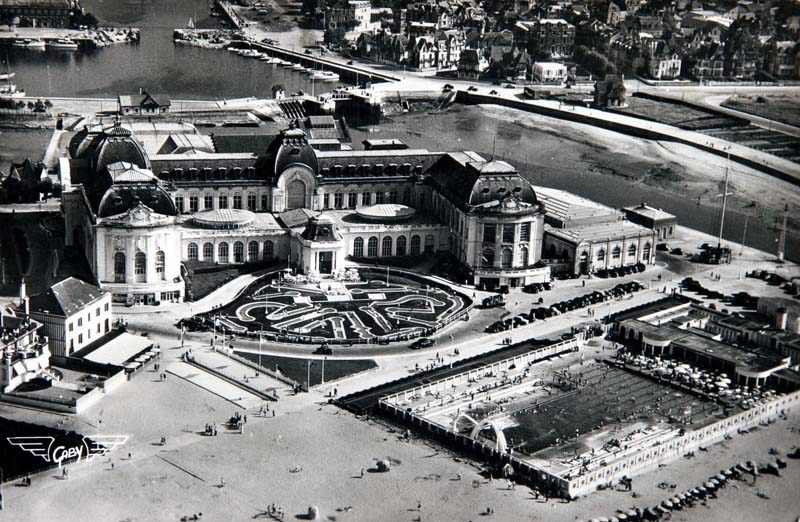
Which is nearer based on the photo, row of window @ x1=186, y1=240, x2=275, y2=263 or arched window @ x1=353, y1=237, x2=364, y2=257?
row of window @ x1=186, y1=240, x2=275, y2=263

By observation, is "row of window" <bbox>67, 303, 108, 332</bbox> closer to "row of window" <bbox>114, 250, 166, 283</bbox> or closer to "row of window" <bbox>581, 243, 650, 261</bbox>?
"row of window" <bbox>114, 250, 166, 283</bbox>

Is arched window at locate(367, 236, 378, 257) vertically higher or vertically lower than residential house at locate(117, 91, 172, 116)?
lower

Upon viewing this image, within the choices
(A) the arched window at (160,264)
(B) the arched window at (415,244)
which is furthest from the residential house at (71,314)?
(B) the arched window at (415,244)

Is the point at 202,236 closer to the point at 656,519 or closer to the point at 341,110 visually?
the point at 656,519

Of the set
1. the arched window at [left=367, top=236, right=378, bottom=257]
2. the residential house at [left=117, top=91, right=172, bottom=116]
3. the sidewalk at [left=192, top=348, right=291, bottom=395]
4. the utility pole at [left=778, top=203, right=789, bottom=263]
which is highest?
the residential house at [left=117, top=91, right=172, bottom=116]

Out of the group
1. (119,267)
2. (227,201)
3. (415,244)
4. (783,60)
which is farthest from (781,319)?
(783,60)

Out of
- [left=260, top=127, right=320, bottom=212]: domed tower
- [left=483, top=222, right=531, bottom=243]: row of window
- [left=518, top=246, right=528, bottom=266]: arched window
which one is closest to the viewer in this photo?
[left=483, top=222, right=531, bottom=243]: row of window

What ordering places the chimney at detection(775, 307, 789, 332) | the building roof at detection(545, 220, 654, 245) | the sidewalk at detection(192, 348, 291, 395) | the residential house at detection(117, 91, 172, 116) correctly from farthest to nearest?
the residential house at detection(117, 91, 172, 116) → the building roof at detection(545, 220, 654, 245) → the chimney at detection(775, 307, 789, 332) → the sidewalk at detection(192, 348, 291, 395)

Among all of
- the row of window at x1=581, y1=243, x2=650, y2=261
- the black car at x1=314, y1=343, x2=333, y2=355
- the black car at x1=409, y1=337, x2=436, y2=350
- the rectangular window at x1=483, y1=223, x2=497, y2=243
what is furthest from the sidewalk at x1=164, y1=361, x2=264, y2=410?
the row of window at x1=581, y1=243, x2=650, y2=261
